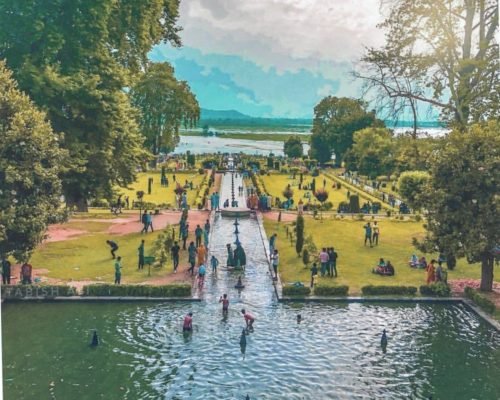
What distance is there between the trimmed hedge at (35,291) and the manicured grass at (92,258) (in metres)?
2.61

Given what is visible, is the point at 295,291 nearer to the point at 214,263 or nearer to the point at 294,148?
the point at 214,263

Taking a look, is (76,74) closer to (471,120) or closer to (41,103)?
(41,103)

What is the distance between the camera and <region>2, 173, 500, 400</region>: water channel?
16.7 m

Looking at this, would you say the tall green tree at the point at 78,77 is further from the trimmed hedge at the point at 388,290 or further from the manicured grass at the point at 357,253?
the trimmed hedge at the point at 388,290

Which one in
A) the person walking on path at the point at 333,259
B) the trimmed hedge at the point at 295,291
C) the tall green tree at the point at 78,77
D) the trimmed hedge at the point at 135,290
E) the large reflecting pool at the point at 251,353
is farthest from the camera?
the tall green tree at the point at 78,77

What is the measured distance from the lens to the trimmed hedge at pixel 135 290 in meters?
24.8

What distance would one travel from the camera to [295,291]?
82.9 ft

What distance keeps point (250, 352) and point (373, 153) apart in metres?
60.3

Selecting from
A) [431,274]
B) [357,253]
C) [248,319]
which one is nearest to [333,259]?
[431,274]

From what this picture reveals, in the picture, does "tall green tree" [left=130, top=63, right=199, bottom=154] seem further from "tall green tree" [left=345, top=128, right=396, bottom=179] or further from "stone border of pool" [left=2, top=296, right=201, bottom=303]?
"stone border of pool" [left=2, top=296, right=201, bottom=303]

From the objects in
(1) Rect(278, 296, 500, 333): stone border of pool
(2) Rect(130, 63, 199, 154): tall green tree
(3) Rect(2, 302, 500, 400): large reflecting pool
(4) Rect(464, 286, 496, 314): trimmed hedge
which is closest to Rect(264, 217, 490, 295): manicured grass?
(1) Rect(278, 296, 500, 333): stone border of pool

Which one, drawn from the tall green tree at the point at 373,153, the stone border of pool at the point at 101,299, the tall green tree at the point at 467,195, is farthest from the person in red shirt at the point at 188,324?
the tall green tree at the point at 373,153

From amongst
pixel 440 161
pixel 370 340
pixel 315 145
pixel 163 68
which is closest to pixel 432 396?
pixel 370 340

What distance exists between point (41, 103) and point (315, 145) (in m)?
75.6
